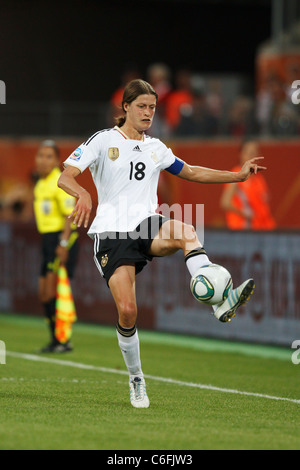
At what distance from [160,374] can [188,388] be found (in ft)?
3.70

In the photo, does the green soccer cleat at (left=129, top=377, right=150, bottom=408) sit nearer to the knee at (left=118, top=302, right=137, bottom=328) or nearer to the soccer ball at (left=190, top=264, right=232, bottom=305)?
the knee at (left=118, top=302, right=137, bottom=328)

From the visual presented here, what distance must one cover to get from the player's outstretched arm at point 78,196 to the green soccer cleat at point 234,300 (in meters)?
1.13

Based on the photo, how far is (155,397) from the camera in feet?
28.8

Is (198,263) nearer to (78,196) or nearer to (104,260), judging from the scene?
(104,260)

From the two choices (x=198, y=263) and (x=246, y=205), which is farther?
(x=246, y=205)

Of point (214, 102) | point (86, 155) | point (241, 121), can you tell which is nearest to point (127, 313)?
point (86, 155)

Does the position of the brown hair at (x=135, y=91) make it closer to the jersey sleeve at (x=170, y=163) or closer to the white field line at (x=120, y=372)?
the jersey sleeve at (x=170, y=163)

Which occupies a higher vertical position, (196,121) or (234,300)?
(196,121)

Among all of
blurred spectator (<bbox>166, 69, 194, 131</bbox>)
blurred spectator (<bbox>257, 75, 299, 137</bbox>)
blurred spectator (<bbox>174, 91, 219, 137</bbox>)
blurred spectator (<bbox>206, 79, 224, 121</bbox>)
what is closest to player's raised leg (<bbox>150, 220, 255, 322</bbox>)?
blurred spectator (<bbox>257, 75, 299, 137</bbox>)

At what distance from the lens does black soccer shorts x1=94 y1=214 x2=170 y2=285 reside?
786 cm

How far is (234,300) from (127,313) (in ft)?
2.76

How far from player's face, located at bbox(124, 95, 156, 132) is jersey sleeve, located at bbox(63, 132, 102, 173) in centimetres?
30

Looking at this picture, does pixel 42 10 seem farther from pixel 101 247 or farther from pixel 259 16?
pixel 101 247
